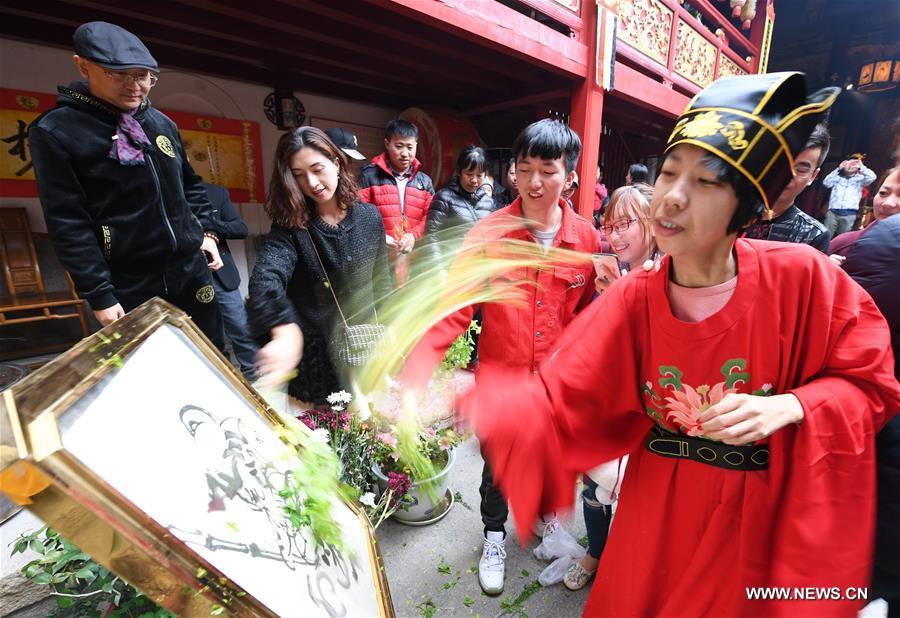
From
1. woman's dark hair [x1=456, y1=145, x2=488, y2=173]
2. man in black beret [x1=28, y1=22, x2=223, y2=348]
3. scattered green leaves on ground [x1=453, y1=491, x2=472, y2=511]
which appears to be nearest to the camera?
man in black beret [x1=28, y1=22, x2=223, y2=348]

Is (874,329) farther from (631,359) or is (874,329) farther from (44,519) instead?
(44,519)

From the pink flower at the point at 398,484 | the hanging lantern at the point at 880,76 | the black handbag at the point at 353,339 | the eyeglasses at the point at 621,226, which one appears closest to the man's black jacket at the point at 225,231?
the black handbag at the point at 353,339

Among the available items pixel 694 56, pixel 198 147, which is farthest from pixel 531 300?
pixel 694 56

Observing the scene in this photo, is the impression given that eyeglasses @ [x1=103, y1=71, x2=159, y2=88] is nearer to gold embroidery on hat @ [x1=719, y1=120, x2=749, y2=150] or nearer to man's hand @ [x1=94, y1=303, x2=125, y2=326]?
man's hand @ [x1=94, y1=303, x2=125, y2=326]

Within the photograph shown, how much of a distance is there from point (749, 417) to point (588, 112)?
17.4 ft

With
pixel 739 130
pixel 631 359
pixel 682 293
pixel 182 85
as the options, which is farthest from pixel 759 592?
pixel 182 85

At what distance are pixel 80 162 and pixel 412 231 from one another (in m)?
2.44

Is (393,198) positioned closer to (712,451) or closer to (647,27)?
(712,451)

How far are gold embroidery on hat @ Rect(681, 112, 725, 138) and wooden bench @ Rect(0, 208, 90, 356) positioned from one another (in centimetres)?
562

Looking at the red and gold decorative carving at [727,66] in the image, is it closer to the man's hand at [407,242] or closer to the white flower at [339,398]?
the man's hand at [407,242]

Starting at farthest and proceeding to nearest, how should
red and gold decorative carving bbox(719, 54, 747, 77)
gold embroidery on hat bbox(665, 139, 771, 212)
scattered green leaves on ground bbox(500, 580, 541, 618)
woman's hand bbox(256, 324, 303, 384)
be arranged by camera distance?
red and gold decorative carving bbox(719, 54, 747, 77) < scattered green leaves on ground bbox(500, 580, 541, 618) < woman's hand bbox(256, 324, 303, 384) < gold embroidery on hat bbox(665, 139, 771, 212)

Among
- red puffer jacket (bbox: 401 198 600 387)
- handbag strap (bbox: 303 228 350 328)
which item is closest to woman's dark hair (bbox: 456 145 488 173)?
red puffer jacket (bbox: 401 198 600 387)

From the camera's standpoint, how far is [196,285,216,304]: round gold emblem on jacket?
2.45 meters

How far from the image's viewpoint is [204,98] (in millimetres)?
5211
